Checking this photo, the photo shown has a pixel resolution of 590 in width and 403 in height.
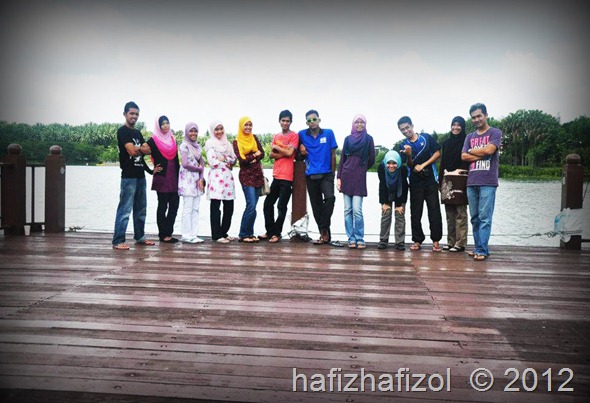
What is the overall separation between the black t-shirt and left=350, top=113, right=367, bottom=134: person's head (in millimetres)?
2525

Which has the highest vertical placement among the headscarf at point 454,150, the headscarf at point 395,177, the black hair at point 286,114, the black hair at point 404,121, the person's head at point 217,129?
the black hair at point 286,114

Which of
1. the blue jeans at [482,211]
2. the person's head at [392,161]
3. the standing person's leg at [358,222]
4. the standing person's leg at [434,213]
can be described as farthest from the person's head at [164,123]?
the blue jeans at [482,211]

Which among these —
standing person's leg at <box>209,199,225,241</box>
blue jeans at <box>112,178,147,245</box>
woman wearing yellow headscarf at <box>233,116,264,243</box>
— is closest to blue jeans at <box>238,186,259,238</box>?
woman wearing yellow headscarf at <box>233,116,264,243</box>

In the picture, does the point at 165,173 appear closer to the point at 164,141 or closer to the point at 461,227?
the point at 164,141

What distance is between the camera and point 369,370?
232cm

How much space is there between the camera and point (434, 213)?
623cm

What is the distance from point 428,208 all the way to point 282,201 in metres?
1.85

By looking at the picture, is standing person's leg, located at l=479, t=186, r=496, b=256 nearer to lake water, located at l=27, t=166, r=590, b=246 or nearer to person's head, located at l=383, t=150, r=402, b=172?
person's head, located at l=383, t=150, r=402, b=172

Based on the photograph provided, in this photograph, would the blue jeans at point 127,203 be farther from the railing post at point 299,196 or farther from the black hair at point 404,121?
the black hair at point 404,121

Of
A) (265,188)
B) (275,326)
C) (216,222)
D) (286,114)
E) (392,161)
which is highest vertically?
(286,114)

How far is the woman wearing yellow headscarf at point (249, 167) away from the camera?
6.63 meters

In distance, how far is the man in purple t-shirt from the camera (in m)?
5.47

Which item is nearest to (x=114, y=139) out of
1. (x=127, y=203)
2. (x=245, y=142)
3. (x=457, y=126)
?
(x=127, y=203)

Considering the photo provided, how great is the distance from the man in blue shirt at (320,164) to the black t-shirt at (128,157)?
198 centimetres
